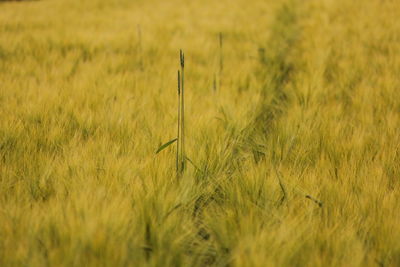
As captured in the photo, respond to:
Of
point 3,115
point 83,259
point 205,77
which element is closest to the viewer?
point 83,259

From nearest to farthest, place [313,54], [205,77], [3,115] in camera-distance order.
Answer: [3,115] < [205,77] < [313,54]

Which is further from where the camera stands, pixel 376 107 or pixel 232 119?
pixel 376 107

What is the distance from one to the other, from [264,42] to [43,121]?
1958 mm

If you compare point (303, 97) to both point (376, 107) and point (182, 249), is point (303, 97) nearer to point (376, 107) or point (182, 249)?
point (376, 107)

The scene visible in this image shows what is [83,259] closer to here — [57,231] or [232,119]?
[57,231]

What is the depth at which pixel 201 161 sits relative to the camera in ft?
2.84

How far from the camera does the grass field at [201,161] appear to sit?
59 cm


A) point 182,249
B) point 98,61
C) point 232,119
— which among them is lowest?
point 182,249

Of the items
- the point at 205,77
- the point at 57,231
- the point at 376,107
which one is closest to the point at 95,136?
the point at 57,231

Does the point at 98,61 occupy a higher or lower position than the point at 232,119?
higher

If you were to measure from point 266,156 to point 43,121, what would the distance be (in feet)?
2.66

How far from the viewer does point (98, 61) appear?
6.32 feet

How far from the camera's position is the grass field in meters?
0.59

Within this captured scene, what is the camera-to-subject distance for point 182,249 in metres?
0.60
